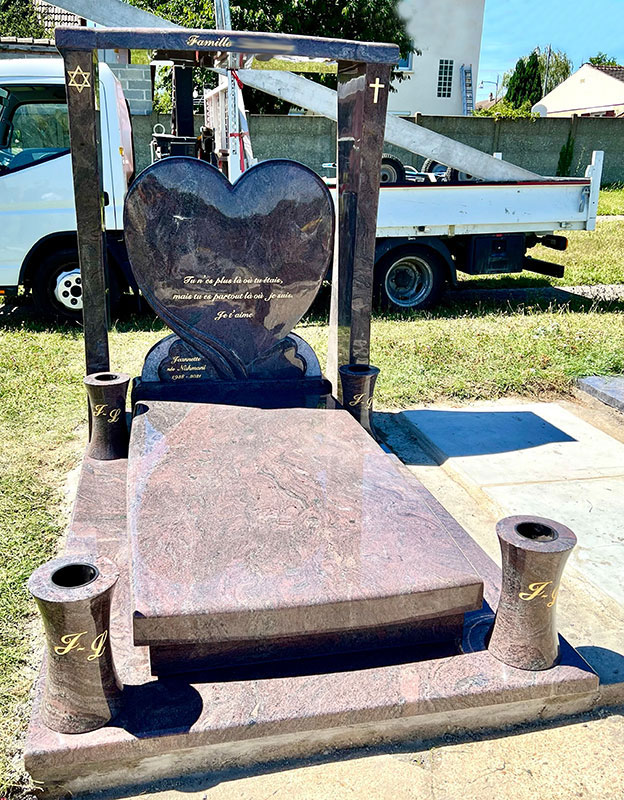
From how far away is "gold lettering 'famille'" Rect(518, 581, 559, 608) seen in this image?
2.34 m

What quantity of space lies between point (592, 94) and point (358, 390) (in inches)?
1815

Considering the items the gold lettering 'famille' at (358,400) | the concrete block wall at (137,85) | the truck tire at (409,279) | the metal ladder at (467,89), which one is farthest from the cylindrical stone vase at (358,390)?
the metal ladder at (467,89)

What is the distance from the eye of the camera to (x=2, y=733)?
92.0 inches

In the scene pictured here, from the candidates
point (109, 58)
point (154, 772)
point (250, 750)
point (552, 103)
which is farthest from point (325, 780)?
point (552, 103)

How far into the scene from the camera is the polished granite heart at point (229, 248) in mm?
4008

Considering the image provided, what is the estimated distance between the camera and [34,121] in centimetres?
688

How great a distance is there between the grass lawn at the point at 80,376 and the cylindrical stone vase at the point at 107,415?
0.35 metres

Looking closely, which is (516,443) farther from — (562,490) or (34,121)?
(34,121)

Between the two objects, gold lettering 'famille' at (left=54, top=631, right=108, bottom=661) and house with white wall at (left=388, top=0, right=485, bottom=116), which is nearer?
gold lettering 'famille' at (left=54, top=631, right=108, bottom=661)

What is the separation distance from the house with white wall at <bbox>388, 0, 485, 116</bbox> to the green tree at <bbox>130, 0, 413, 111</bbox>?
364 inches

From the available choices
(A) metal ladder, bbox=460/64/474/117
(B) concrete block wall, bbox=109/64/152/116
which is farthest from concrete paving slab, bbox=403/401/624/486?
(A) metal ladder, bbox=460/64/474/117

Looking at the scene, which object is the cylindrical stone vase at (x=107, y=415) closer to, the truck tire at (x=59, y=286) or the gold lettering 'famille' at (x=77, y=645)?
the gold lettering 'famille' at (x=77, y=645)

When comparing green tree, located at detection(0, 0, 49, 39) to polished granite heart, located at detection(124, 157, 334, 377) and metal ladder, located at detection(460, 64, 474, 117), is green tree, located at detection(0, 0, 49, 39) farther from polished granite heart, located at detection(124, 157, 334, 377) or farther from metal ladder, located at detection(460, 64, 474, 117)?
polished granite heart, located at detection(124, 157, 334, 377)

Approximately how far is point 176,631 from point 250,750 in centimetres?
43
